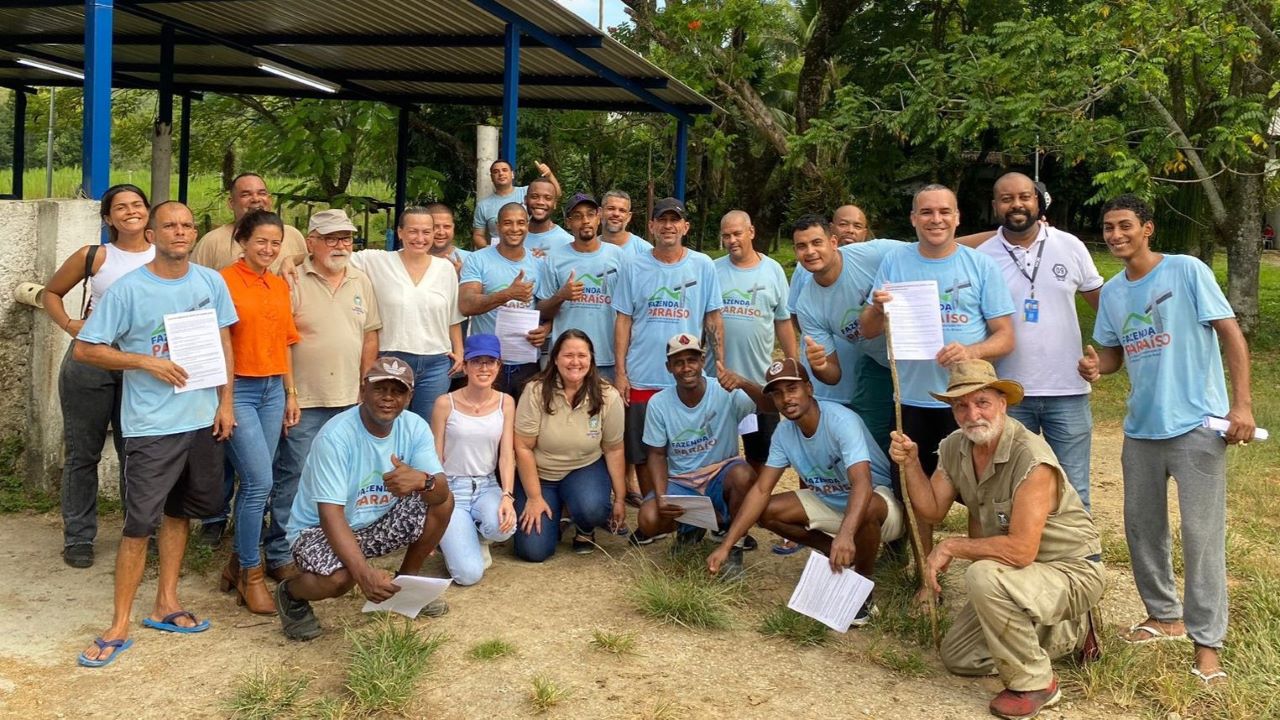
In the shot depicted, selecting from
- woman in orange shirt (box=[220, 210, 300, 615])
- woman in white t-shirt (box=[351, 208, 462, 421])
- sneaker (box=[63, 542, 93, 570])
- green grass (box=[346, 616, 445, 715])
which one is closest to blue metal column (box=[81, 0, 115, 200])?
woman in white t-shirt (box=[351, 208, 462, 421])

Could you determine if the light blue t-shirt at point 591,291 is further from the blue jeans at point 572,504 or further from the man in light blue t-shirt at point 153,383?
the man in light blue t-shirt at point 153,383

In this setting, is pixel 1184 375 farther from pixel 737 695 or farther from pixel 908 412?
pixel 737 695

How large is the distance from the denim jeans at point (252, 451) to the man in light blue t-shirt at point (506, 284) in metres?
1.46

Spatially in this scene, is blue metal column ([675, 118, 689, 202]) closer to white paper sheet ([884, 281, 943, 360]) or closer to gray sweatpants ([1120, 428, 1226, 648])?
white paper sheet ([884, 281, 943, 360])

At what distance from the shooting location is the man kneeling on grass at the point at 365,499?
424 centimetres

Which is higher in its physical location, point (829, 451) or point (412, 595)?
point (829, 451)

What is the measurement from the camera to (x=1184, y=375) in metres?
4.25

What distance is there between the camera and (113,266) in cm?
490

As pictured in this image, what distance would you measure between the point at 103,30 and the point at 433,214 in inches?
86.7

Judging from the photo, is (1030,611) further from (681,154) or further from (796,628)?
(681,154)

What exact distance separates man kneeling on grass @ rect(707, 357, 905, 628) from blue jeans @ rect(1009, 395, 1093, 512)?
0.71 meters

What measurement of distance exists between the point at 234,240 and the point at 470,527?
177 centimetres

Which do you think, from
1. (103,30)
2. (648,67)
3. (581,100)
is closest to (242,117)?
(581,100)

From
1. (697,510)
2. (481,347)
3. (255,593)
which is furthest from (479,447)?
(255,593)
